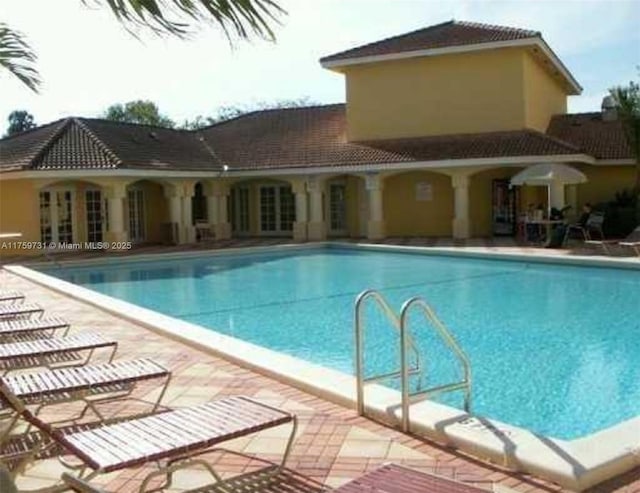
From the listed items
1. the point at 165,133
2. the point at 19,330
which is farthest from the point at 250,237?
the point at 19,330

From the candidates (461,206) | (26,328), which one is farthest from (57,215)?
(26,328)

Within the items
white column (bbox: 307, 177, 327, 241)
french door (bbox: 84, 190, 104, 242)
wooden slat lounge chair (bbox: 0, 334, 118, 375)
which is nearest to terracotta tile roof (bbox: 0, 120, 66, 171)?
french door (bbox: 84, 190, 104, 242)

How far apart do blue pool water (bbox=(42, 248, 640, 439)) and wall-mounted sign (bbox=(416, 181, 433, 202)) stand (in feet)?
20.3

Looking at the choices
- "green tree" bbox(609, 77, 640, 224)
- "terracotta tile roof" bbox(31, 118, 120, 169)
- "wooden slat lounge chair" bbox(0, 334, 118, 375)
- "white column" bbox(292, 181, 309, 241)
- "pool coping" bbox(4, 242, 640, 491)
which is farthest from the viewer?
"white column" bbox(292, 181, 309, 241)

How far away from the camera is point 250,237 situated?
3219 centimetres

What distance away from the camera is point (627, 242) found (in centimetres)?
2119

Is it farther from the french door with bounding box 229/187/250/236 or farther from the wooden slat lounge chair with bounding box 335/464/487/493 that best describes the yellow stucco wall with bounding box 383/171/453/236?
the wooden slat lounge chair with bounding box 335/464/487/493

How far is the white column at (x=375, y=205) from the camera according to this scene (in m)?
28.4

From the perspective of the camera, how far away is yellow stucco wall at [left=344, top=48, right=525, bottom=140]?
28.6m

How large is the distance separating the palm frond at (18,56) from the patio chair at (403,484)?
21.7ft

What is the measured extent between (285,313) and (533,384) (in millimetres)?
6264

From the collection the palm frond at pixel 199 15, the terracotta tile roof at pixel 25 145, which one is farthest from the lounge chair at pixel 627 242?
the terracotta tile roof at pixel 25 145

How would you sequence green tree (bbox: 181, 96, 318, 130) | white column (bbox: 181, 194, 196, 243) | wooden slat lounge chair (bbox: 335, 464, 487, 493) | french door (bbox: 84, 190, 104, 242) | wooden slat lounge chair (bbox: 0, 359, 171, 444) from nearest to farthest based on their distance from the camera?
1. wooden slat lounge chair (bbox: 335, 464, 487, 493)
2. wooden slat lounge chair (bbox: 0, 359, 171, 444)
3. french door (bbox: 84, 190, 104, 242)
4. white column (bbox: 181, 194, 196, 243)
5. green tree (bbox: 181, 96, 318, 130)

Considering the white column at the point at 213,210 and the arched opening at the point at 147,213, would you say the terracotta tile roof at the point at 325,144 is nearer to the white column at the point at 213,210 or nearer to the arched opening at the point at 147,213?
the white column at the point at 213,210
